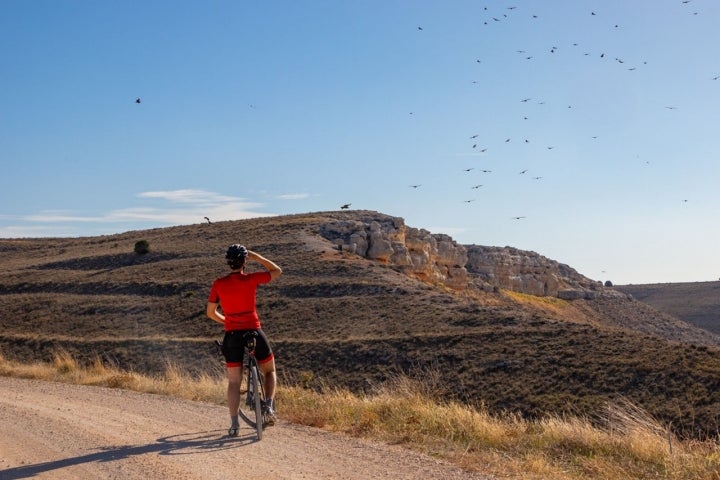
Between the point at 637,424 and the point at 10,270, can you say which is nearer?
the point at 637,424

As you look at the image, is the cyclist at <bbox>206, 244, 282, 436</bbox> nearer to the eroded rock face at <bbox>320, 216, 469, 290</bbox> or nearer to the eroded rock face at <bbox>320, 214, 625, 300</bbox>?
the eroded rock face at <bbox>320, 214, 625, 300</bbox>

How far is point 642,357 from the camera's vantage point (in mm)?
29797

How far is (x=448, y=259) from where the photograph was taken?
6372 cm

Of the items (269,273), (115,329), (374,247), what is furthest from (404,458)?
(374,247)

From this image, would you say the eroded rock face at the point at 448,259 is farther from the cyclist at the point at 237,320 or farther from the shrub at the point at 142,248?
the cyclist at the point at 237,320

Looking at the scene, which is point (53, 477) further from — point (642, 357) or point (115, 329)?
point (115, 329)

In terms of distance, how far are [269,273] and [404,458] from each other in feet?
8.08

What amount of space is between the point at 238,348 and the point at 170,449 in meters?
1.23

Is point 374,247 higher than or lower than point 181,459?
higher

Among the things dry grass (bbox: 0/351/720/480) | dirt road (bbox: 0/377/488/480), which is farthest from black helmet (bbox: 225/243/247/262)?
dry grass (bbox: 0/351/720/480)

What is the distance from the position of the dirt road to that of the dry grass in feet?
1.23

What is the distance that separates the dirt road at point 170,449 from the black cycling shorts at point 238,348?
815 mm

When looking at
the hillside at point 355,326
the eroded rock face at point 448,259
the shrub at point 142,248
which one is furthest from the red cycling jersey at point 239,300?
the shrub at point 142,248

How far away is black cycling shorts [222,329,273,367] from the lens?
25.8ft
